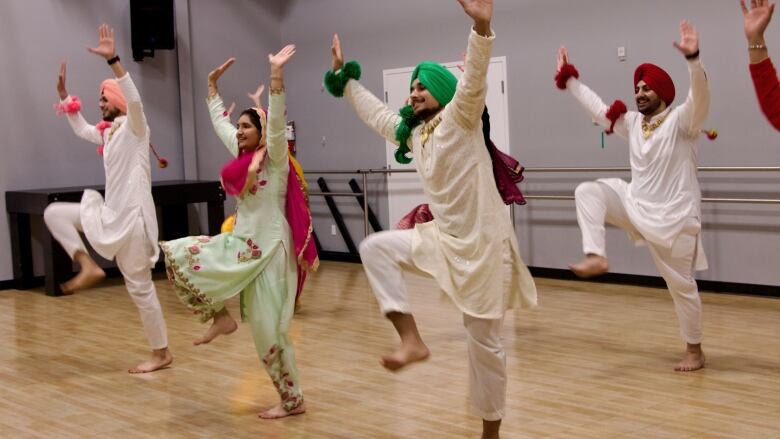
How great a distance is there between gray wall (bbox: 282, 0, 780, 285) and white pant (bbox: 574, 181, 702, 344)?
2.54 m

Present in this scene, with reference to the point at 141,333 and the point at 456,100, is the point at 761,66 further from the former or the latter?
the point at 141,333

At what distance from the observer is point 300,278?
484 centimetres

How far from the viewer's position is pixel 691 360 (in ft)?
17.7

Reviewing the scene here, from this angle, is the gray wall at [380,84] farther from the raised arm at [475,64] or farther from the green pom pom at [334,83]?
the raised arm at [475,64]

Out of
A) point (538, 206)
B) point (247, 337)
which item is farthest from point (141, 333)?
point (538, 206)

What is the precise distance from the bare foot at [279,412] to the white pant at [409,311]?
1.15m

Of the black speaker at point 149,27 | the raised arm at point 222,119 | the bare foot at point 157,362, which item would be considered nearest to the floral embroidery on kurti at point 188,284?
the raised arm at point 222,119

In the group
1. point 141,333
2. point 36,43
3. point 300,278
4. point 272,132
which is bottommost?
point 141,333

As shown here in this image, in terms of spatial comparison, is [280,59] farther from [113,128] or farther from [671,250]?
[671,250]

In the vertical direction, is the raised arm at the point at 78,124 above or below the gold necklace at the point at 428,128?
above

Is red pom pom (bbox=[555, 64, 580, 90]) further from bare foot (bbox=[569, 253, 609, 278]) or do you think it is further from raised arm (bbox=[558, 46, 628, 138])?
bare foot (bbox=[569, 253, 609, 278])

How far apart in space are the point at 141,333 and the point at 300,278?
8.84 feet

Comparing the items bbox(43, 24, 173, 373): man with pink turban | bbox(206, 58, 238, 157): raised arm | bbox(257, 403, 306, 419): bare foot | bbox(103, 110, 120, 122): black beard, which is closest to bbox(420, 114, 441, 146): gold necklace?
bbox(206, 58, 238, 157): raised arm

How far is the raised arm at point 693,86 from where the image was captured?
4879 millimetres
